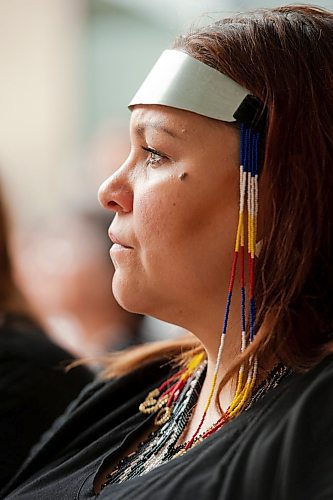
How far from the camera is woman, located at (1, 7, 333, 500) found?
1118mm

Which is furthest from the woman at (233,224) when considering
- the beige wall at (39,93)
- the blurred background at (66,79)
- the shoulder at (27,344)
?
the beige wall at (39,93)

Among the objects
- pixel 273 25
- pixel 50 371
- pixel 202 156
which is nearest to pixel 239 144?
pixel 202 156

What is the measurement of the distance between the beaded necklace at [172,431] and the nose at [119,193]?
0.92 ft

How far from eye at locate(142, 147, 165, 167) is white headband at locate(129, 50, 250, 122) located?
0.06 m

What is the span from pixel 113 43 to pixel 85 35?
0.17 meters

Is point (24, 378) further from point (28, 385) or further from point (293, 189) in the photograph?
point (293, 189)

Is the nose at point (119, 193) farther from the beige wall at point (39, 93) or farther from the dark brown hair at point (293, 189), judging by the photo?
the beige wall at point (39, 93)

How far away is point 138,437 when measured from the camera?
1.34 m

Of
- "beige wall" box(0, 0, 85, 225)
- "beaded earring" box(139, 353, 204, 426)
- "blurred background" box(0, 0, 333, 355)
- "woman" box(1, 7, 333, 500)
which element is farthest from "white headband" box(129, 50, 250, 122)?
"beige wall" box(0, 0, 85, 225)

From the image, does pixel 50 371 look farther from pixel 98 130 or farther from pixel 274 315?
pixel 98 130

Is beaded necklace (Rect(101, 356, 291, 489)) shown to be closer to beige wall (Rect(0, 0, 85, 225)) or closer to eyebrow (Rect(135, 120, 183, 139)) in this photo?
eyebrow (Rect(135, 120, 183, 139))

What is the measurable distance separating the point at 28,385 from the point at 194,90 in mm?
844

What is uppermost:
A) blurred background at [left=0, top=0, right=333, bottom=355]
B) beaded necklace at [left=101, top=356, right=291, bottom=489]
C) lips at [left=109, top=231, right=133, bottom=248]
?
blurred background at [left=0, top=0, right=333, bottom=355]

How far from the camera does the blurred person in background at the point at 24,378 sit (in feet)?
5.35
